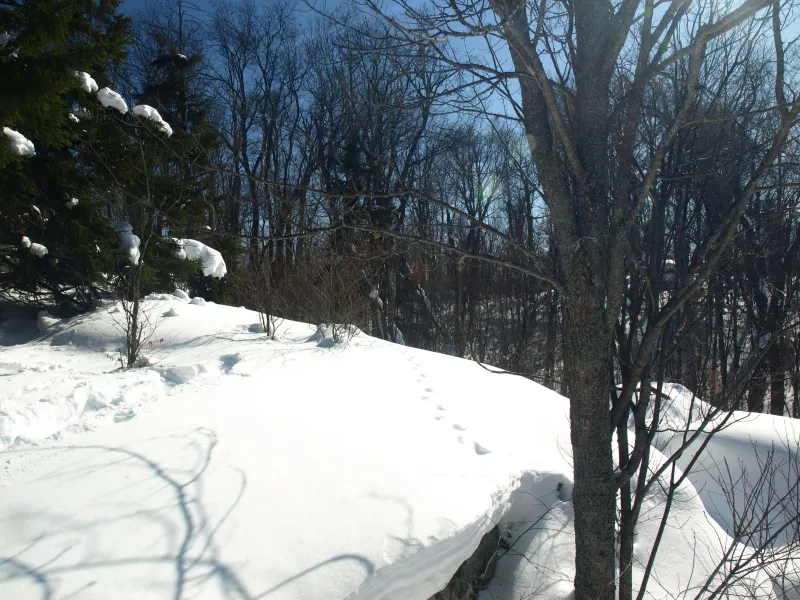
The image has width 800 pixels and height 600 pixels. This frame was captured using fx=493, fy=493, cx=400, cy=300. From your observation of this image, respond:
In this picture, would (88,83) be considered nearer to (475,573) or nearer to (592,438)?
(475,573)

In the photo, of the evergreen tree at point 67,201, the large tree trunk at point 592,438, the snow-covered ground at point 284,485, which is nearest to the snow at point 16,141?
the evergreen tree at point 67,201

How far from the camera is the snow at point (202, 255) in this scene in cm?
1019

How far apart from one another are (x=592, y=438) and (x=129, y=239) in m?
8.99

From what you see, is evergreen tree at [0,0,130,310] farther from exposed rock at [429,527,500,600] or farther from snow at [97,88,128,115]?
exposed rock at [429,527,500,600]

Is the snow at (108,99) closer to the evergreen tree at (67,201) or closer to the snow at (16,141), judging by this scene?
the evergreen tree at (67,201)

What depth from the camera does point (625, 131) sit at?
9.15ft

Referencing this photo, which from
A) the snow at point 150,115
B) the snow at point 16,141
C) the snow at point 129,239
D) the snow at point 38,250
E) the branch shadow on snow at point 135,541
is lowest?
the branch shadow on snow at point 135,541

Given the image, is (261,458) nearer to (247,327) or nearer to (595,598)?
(595,598)

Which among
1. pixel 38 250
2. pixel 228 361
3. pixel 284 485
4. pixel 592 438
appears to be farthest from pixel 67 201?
pixel 592 438

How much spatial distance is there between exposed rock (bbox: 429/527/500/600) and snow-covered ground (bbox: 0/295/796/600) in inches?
4.3

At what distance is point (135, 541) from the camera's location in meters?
2.46

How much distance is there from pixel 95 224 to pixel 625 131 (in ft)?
28.9

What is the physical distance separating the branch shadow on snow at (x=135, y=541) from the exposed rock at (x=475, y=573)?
49.6 inches

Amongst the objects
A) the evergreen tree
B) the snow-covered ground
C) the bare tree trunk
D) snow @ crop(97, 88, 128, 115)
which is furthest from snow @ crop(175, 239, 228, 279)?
the bare tree trunk
